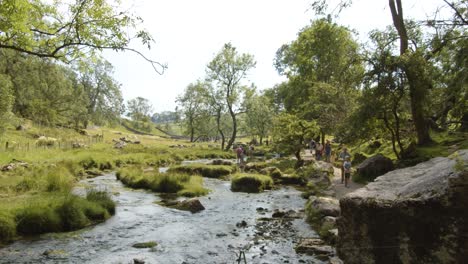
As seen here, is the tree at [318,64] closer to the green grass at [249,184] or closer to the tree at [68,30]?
the green grass at [249,184]

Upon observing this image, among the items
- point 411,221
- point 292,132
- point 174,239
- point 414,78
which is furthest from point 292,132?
point 411,221

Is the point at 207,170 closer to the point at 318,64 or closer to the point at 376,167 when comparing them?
the point at 376,167

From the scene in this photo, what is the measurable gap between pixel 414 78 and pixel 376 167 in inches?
244

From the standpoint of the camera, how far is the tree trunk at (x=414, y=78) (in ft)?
62.7

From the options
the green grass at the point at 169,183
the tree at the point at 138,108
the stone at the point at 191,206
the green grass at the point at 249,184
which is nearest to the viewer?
the stone at the point at 191,206

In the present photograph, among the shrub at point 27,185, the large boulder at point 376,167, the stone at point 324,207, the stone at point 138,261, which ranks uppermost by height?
the large boulder at point 376,167

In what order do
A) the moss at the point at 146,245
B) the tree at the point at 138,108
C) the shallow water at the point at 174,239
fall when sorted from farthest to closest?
the tree at the point at 138,108
the moss at the point at 146,245
the shallow water at the point at 174,239

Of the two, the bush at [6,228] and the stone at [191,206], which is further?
the stone at [191,206]

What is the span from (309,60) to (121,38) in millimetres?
42608

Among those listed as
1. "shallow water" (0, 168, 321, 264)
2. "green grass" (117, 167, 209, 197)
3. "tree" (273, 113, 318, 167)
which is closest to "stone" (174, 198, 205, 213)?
"shallow water" (0, 168, 321, 264)

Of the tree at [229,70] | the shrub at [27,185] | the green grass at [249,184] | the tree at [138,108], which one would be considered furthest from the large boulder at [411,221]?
the tree at [138,108]

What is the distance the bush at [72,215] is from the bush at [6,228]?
1755 millimetres

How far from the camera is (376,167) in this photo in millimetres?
22016

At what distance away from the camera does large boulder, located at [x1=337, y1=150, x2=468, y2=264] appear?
6.85m
